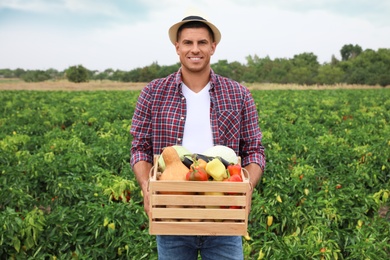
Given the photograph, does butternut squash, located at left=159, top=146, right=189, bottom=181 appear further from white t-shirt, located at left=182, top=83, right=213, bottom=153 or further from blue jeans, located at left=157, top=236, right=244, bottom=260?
blue jeans, located at left=157, top=236, right=244, bottom=260

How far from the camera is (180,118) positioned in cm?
241

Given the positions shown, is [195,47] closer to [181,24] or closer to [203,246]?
[181,24]

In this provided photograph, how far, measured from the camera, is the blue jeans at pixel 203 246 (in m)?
2.37

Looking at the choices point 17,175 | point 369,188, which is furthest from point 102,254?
point 369,188

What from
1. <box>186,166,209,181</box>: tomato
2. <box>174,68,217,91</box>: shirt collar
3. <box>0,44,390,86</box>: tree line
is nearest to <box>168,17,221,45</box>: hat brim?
<box>174,68,217,91</box>: shirt collar

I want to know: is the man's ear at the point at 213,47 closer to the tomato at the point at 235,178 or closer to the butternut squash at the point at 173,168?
the butternut squash at the point at 173,168

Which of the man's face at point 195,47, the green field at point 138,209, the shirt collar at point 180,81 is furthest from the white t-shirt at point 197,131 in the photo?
the green field at point 138,209

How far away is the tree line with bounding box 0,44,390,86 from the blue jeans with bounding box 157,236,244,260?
5991 cm

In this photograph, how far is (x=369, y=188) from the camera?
21.1ft

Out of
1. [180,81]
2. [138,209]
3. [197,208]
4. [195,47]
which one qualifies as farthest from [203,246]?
[138,209]

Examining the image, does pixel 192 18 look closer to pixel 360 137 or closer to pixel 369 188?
pixel 369 188

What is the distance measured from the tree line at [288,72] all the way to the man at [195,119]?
59.7 meters

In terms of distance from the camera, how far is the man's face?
2.29 meters

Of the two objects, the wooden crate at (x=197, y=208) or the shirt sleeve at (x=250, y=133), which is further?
the shirt sleeve at (x=250, y=133)
